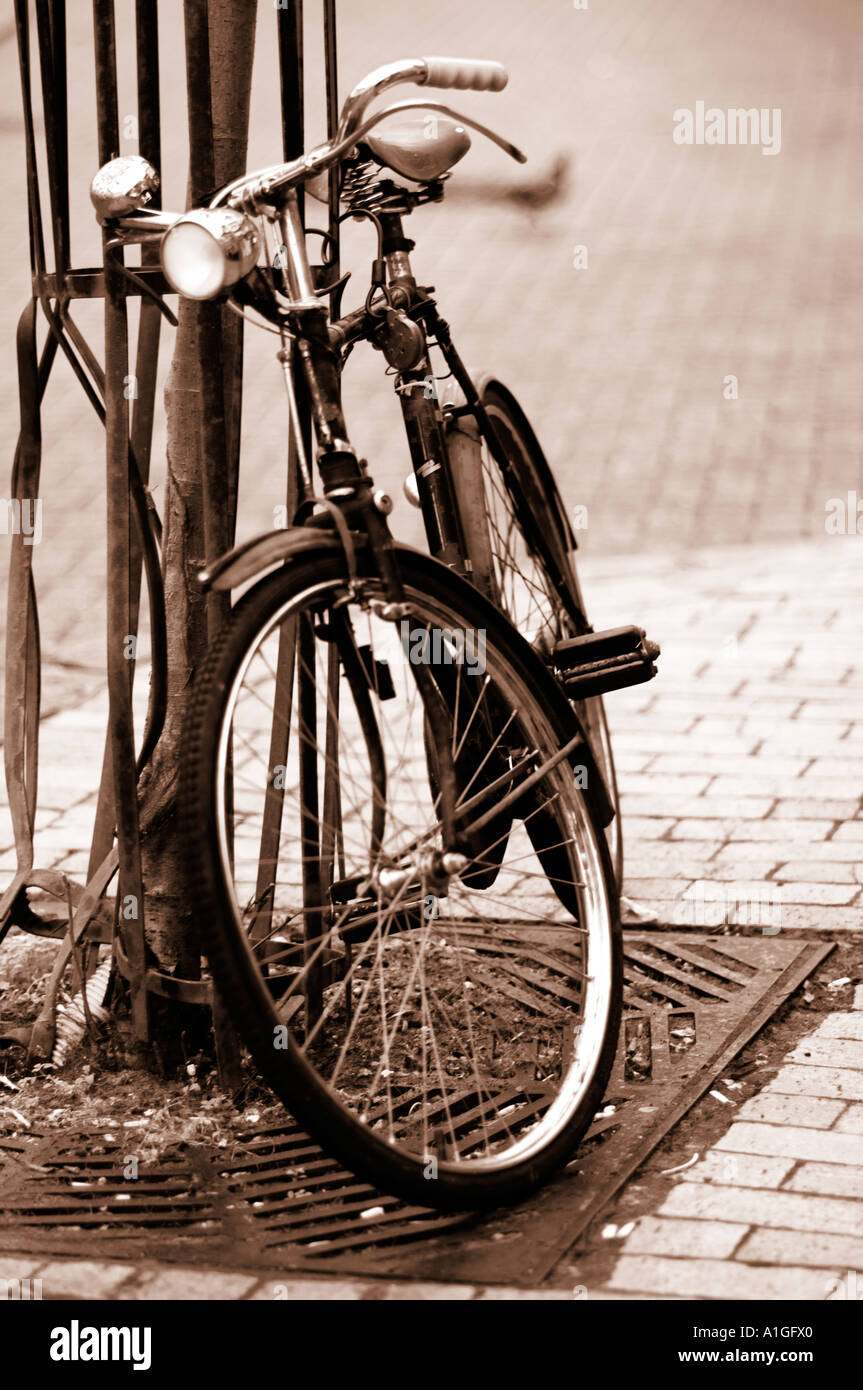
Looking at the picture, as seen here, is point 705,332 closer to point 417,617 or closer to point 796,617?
point 796,617

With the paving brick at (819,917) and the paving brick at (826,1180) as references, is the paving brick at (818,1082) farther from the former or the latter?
the paving brick at (819,917)

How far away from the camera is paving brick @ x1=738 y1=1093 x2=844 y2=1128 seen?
2973 mm

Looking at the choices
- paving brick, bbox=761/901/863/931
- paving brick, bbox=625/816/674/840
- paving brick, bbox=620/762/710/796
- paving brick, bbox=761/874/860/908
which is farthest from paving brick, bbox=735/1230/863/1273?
paving brick, bbox=620/762/710/796

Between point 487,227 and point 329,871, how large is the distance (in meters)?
11.4

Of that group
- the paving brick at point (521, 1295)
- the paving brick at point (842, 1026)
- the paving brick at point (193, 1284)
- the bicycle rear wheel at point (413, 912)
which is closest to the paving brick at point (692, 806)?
the bicycle rear wheel at point (413, 912)

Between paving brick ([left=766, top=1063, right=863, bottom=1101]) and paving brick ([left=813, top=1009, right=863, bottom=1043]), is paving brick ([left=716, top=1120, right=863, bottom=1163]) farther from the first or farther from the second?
paving brick ([left=813, top=1009, right=863, bottom=1043])

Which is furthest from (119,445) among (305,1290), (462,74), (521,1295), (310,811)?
(521,1295)

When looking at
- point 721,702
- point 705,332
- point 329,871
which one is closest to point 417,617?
point 329,871

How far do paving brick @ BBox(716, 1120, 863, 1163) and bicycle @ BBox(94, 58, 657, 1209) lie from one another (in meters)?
0.28

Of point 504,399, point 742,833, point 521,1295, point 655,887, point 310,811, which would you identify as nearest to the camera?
point 521,1295

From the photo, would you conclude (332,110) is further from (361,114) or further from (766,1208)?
(766,1208)

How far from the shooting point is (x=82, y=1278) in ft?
8.18

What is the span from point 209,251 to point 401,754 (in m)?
1.02

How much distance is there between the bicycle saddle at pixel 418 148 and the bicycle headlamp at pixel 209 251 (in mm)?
668
